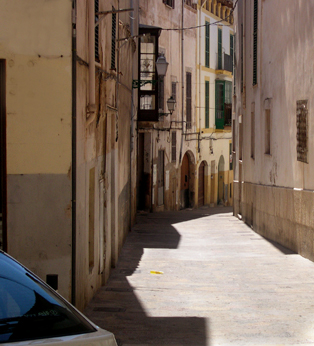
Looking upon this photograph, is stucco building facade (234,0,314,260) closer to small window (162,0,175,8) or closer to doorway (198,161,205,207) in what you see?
small window (162,0,175,8)

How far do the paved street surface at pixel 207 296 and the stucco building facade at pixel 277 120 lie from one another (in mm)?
960

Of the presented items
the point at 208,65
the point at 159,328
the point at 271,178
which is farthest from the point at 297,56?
the point at 208,65

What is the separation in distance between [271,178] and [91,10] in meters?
8.53

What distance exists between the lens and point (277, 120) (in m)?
13.5

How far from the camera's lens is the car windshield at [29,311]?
2494 millimetres

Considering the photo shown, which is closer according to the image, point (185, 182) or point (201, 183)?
point (185, 182)

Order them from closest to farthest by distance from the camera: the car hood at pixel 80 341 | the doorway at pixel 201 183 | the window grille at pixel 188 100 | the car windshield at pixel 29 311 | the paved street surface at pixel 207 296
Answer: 1. the car hood at pixel 80 341
2. the car windshield at pixel 29 311
3. the paved street surface at pixel 207 296
4. the window grille at pixel 188 100
5. the doorway at pixel 201 183

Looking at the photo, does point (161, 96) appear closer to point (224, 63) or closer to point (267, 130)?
point (224, 63)

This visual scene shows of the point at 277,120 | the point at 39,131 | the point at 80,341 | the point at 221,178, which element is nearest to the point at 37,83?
the point at 39,131

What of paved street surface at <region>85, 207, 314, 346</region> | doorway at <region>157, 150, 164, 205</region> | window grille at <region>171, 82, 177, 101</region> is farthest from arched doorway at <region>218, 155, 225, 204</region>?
paved street surface at <region>85, 207, 314, 346</region>

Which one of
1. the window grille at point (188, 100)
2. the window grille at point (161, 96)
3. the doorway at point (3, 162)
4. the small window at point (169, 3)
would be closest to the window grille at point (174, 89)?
the window grille at point (161, 96)

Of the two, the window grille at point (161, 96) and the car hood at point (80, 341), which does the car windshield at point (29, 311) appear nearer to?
the car hood at point (80, 341)

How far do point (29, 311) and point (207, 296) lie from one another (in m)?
5.69

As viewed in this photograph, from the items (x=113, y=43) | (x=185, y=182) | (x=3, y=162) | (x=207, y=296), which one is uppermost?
(x=113, y=43)
